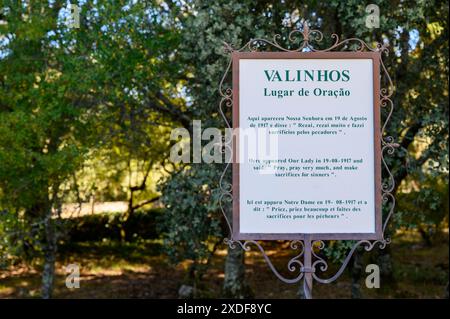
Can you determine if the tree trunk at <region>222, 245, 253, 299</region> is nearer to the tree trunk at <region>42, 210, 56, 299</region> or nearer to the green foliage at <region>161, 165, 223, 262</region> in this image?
the green foliage at <region>161, 165, 223, 262</region>

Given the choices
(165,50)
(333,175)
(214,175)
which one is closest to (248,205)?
(333,175)

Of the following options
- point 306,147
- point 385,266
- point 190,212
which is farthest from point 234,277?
point 306,147

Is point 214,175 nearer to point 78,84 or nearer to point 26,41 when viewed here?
point 78,84

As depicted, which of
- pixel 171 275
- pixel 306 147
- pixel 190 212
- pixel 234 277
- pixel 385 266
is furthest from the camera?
pixel 171 275

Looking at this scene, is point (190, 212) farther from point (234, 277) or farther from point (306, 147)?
point (306, 147)

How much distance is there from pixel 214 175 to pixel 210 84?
1.16 metres

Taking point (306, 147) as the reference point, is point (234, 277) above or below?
below

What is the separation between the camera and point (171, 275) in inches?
492

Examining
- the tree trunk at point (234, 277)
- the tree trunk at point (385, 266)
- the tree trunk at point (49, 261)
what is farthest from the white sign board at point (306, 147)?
the tree trunk at point (385, 266)

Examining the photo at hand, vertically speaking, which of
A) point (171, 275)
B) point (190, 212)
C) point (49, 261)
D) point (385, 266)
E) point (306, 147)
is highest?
point (306, 147)

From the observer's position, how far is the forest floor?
10.7 meters

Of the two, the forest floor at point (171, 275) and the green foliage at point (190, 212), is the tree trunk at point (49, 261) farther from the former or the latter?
the green foliage at point (190, 212)

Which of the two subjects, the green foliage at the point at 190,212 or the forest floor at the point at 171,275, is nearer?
the green foliage at the point at 190,212

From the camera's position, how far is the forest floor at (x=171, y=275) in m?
10.7
